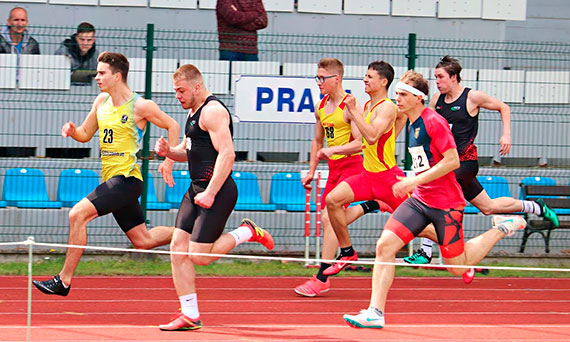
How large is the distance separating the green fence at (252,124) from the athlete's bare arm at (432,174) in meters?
4.56

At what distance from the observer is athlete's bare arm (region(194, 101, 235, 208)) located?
24.9 ft

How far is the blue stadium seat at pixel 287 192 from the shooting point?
12750 millimetres

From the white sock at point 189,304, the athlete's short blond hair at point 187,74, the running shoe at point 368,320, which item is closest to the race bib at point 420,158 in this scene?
the running shoe at point 368,320

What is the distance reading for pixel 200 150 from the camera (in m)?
7.88

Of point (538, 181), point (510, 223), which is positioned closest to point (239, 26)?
point (538, 181)

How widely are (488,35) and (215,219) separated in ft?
35.2

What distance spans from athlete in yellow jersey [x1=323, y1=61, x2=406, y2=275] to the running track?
32.8 inches

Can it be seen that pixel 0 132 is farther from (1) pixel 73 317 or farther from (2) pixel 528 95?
(2) pixel 528 95

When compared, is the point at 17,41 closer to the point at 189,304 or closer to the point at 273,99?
the point at 273,99

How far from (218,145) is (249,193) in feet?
16.6

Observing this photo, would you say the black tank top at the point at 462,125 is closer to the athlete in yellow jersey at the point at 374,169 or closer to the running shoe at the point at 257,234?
the athlete in yellow jersey at the point at 374,169

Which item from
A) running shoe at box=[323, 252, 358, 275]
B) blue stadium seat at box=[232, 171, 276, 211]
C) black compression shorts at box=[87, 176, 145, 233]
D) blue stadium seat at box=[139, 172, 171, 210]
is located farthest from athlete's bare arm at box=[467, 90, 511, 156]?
blue stadium seat at box=[139, 172, 171, 210]

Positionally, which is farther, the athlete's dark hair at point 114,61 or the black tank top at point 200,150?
the athlete's dark hair at point 114,61

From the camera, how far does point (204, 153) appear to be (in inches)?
310
